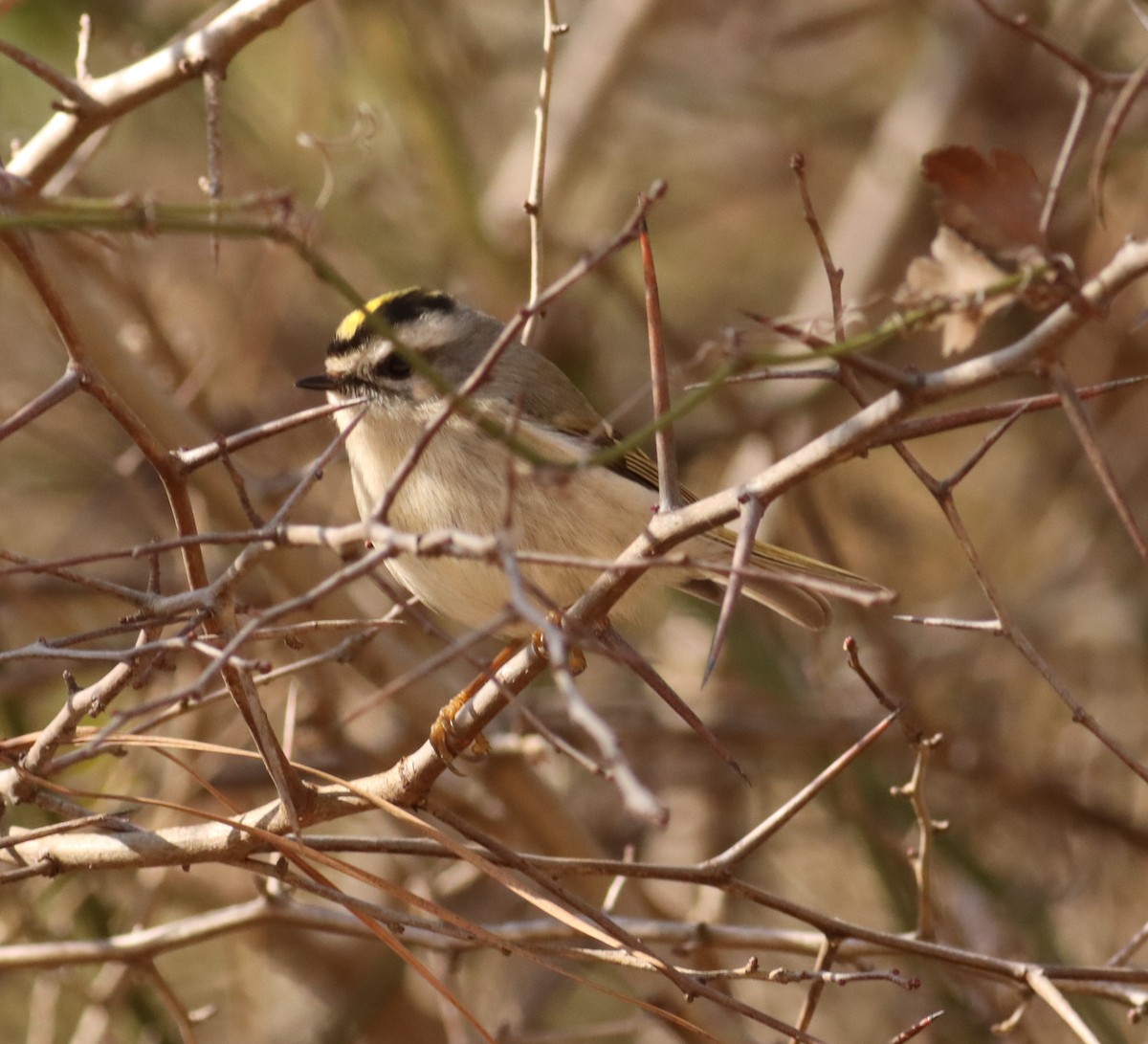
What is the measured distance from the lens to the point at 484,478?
241 centimetres

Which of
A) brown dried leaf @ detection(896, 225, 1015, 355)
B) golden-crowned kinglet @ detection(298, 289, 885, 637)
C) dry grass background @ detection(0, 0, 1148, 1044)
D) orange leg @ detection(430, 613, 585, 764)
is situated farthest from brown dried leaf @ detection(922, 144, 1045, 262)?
dry grass background @ detection(0, 0, 1148, 1044)

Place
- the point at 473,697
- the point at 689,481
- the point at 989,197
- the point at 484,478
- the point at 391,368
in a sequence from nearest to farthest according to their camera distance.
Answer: the point at 989,197
the point at 473,697
the point at 484,478
the point at 391,368
the point at 689,481

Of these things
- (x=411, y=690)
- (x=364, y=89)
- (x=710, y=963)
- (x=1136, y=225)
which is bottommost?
(x=710, y=963)

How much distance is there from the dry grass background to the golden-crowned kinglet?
1.13 feet

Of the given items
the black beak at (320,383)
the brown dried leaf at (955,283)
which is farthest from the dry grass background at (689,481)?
the brown dried leaf at (955,283)

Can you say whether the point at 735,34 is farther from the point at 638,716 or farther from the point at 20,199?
the point at 20,199

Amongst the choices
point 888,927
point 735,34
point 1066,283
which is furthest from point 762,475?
point 735,34

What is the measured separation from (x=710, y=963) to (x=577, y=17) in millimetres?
3214

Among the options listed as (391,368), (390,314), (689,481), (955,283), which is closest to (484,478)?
(391,368)

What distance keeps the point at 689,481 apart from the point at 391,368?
1868mm

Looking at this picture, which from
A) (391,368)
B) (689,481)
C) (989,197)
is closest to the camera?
(989,197)

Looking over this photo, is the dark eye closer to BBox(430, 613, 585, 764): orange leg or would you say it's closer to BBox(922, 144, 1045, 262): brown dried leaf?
BBox(430, 613, 585, 764): orange leg

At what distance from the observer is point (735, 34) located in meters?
4.84

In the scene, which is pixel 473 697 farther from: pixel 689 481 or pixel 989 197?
pixel 689 481
